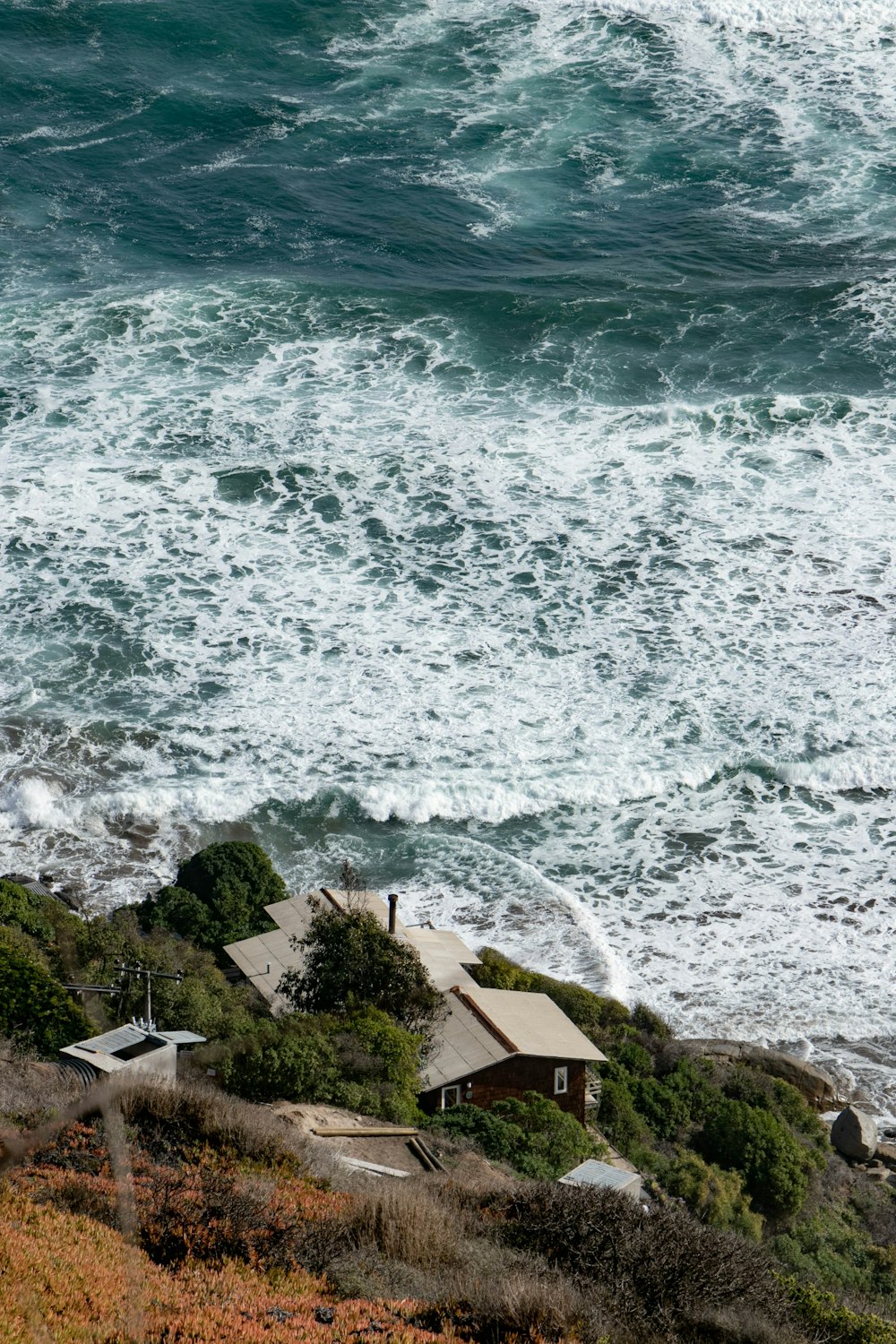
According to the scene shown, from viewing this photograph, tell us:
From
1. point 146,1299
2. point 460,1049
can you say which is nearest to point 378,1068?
point 460,1049

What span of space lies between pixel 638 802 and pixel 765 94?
201ft

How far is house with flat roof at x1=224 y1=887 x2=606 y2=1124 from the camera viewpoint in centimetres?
2636

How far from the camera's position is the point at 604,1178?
22.4 metres

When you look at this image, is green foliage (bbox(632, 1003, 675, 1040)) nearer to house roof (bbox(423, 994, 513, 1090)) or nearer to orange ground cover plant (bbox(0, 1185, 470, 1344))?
house roof (bbox(423, 994, 513, 1090))

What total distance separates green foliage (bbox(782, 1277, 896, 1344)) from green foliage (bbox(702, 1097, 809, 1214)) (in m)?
8.20

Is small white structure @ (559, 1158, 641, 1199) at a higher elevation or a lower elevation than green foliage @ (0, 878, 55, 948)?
lower

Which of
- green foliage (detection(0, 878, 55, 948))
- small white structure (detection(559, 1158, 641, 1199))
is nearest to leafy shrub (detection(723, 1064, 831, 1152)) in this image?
small white structure (detection(559, 1158, 641, 1199))

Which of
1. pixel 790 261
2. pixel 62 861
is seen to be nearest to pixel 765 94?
pixel 790 261

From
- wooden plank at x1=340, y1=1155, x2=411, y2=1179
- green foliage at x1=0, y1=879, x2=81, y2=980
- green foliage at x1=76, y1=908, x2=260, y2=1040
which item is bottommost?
wooden plank at x1=340, y1=1155, x2=411, y2=1179

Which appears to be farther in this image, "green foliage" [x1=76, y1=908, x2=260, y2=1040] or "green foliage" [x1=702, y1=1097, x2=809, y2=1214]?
"green foliage" [x1=702, y1=1097, x2=809, y2=1214]

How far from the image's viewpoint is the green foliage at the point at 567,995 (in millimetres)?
29281

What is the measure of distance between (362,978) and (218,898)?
16.7ft

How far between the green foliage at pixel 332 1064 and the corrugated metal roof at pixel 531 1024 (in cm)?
202

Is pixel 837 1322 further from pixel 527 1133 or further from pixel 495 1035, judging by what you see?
pixel 495 1035
